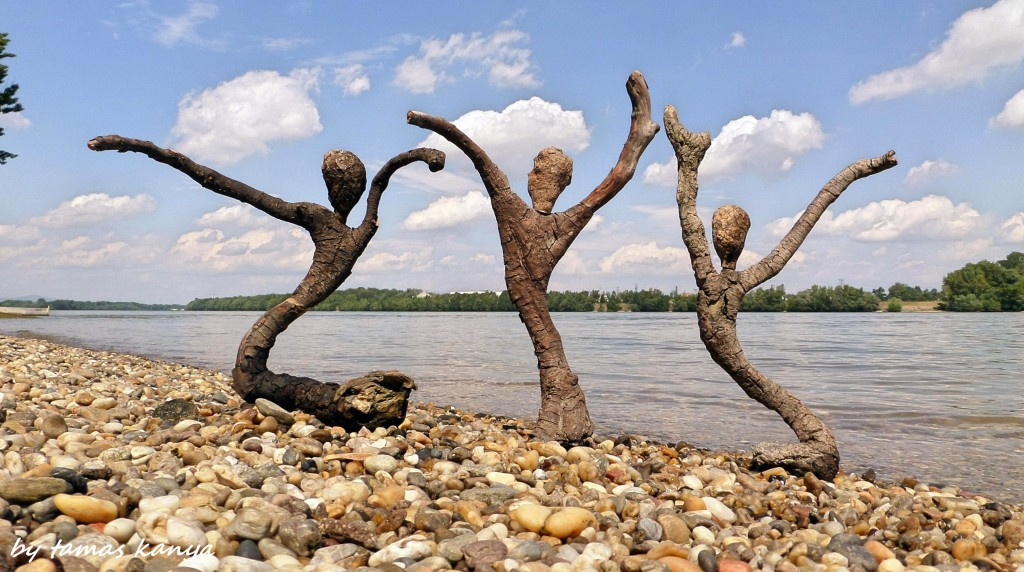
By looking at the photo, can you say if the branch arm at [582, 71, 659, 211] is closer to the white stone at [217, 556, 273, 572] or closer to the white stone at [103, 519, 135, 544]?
the white stone at [217, 556, 273, 572]

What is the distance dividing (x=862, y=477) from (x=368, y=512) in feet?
16.3

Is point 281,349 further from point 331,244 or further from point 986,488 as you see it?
point 986,488

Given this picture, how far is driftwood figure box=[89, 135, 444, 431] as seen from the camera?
6738mm

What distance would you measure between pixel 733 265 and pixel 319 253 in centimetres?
430

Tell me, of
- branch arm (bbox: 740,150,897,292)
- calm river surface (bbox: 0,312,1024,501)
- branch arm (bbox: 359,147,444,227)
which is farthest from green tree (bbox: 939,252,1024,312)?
branch arm (bbox: 359,147,444,227)

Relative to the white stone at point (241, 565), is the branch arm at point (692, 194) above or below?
above

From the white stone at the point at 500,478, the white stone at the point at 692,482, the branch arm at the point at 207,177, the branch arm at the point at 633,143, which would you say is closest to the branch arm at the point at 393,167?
the branch arm at the point at 207,177

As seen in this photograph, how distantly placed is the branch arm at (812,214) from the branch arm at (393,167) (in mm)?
3205

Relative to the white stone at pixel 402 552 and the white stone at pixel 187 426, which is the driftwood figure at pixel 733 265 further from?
the white stone at pixel 187 426

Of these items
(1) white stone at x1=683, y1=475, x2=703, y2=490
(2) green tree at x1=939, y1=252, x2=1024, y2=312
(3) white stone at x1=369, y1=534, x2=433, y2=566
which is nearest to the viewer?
(3) white stone at x1=369, y1=534, x2=433, y2=566

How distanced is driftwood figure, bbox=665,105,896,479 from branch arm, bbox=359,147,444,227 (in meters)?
2.32

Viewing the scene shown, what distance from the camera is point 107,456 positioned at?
5.07 m

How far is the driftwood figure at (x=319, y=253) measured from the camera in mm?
6738

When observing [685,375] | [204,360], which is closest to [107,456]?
[685,375]
